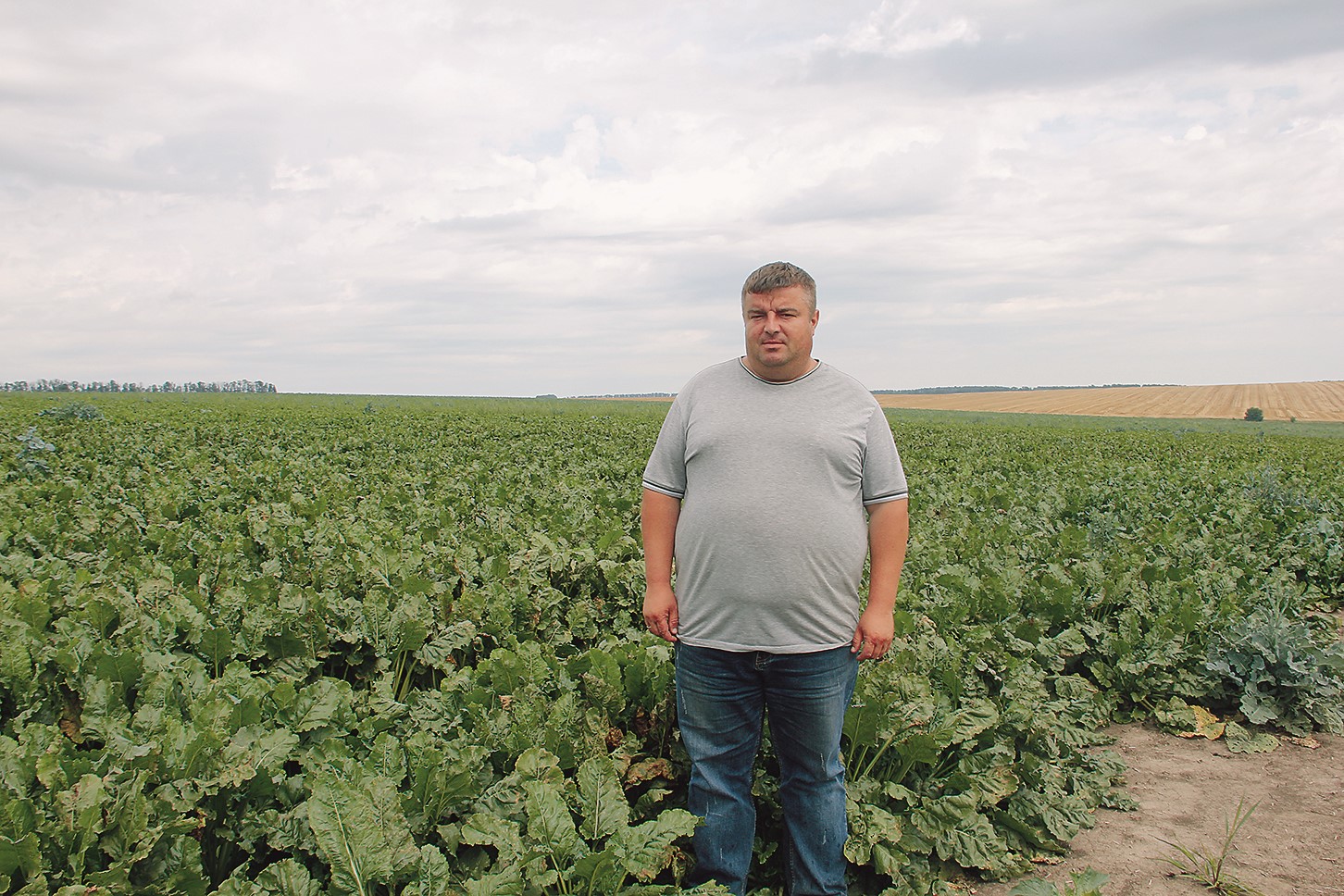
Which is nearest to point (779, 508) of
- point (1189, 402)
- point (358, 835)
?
point (358, 835)

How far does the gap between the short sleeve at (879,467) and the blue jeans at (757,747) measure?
58 centimetres

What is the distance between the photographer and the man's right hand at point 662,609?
324 centimetres

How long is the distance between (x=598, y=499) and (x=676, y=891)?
24.9 feet

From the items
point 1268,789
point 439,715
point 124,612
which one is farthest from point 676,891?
point 1268,789

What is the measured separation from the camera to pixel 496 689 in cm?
396

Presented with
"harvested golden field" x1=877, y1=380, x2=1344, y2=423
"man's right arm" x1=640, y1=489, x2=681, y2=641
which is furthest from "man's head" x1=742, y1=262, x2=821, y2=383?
"harvested golden field" x1=877, y1=380, x2=1344, y2=423

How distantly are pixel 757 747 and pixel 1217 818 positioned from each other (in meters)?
3.02

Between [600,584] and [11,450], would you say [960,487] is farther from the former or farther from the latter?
[11,450]

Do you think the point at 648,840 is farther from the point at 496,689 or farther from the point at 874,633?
the point at 496,689

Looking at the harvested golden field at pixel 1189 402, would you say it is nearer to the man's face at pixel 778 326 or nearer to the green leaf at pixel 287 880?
the man's face at pixel 778 326

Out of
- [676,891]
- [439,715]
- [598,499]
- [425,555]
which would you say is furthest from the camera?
[598,499]

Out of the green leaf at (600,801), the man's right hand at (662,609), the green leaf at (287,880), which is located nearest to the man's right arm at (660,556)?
the man's right hand at (662,609)

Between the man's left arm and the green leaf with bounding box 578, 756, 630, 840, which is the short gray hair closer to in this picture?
the man's left arm

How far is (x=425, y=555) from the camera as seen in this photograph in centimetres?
662
